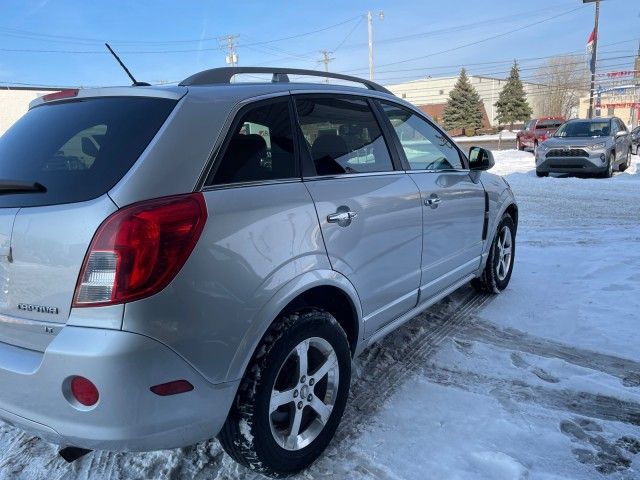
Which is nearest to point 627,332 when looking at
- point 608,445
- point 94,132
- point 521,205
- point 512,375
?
point 512,375

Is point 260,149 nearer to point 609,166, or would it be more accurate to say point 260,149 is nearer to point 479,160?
point 479,160

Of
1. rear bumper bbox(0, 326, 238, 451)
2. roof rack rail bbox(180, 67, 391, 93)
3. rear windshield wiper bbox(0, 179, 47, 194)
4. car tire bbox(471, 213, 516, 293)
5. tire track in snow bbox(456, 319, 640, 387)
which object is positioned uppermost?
roof rack rail bbox(180, 67, 391, 93)

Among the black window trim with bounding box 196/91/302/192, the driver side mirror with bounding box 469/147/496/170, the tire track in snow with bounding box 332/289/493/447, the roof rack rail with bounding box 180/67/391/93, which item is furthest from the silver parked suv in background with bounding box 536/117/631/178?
the black window trim with bounding box 196/91/302/192

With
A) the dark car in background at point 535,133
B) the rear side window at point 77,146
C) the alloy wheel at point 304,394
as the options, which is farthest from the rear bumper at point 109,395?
the dark car in background at point 535,133

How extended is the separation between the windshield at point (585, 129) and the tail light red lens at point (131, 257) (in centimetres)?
1529

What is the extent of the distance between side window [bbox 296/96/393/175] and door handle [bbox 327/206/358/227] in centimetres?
22

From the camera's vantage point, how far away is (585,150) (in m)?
13.6

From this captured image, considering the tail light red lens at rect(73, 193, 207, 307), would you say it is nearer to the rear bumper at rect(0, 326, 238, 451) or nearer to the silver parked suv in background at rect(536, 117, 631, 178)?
the rear bumper at rect(0, 326, 238, 451)

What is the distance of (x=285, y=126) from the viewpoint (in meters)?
2.60

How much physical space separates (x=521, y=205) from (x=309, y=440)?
29.2 feet

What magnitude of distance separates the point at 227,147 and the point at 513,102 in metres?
67.2

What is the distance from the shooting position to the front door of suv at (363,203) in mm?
2641

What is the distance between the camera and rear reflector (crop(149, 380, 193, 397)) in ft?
6.24

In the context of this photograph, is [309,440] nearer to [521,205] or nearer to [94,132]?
[94,132]
